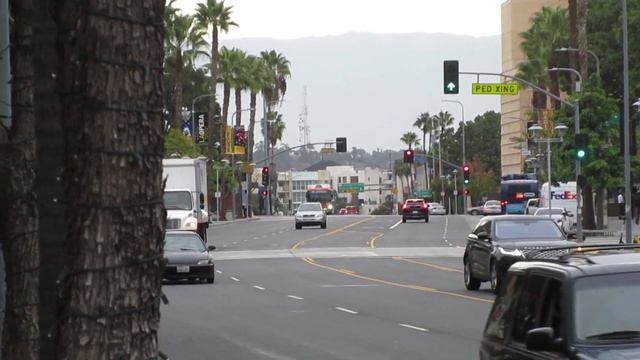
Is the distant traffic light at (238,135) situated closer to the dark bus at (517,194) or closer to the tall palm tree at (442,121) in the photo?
the dark bus at (517,194)

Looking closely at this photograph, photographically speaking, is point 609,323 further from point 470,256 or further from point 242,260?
point 242,260

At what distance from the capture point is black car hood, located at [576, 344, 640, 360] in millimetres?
7066

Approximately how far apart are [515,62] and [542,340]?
12107 cm

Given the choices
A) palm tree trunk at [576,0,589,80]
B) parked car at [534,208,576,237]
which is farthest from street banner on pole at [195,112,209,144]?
palm tree trunk at [576,0,589,80]

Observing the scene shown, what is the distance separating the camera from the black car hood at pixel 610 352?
23.2ft

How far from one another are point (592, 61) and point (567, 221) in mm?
23373

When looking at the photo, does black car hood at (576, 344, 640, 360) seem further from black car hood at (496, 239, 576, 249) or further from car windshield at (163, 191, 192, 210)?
car windshield at (163, 191, 192, 210)

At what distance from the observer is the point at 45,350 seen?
185 inches

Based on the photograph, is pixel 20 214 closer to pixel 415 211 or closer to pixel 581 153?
pixel 581 153

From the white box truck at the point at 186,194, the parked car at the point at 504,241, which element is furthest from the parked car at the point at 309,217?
the parked car at the point at 504,241

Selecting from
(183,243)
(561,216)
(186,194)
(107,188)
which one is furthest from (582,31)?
(107,188)

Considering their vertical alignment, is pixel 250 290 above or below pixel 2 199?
below

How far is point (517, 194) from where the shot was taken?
87.2 meters

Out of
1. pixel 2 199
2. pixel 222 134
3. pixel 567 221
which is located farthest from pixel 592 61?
pixel 2 199
